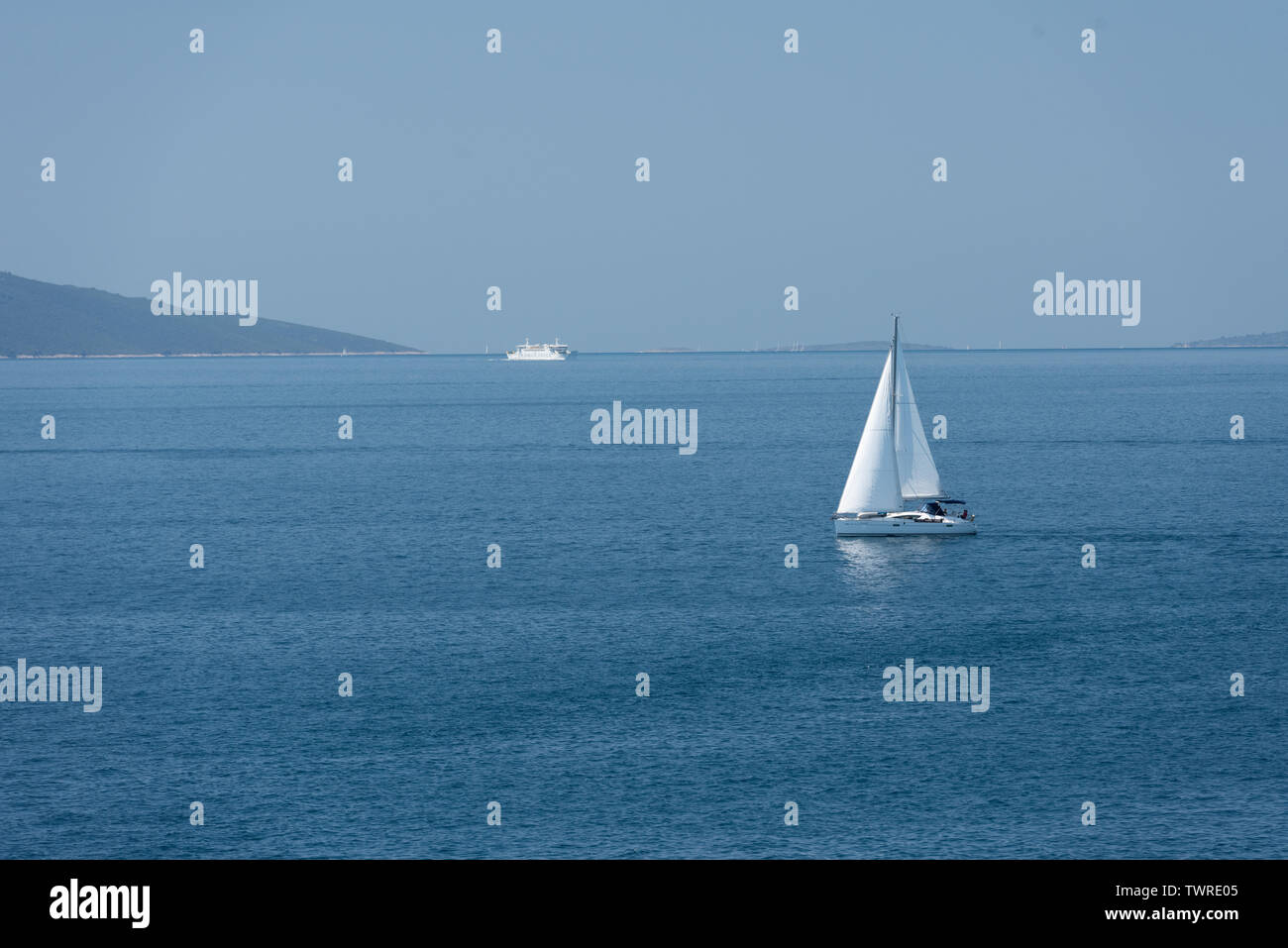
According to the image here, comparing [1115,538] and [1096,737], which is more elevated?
[1115,538]

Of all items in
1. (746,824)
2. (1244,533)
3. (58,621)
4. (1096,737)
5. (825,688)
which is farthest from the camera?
(1244,533)

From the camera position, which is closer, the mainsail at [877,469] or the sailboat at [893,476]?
the mainsail at [877,469]

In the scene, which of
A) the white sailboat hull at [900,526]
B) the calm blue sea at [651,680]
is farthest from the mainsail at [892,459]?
the calm blue sea at [651,680]

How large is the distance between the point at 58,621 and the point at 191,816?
1302 inches

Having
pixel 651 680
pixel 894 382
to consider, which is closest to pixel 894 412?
pixel 894 382

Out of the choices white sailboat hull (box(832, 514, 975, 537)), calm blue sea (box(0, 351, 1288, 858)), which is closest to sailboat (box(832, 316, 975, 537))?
white sailboat hull (box(832, 514, 975, 537))

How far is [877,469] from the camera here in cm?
9525

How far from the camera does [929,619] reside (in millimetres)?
72125

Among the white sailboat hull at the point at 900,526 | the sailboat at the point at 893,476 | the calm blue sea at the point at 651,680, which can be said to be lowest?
the calm blue sea at the point at 651,680

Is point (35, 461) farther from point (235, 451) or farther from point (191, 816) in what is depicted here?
point (191, 816)

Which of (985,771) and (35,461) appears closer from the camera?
(985,771)

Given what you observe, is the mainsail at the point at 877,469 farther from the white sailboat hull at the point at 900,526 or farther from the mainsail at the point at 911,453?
the white sailboat hull at the point at 900,526

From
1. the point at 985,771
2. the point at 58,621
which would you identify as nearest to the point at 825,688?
the point at 985,771

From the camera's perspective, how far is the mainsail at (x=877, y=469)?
9444 centimetres
